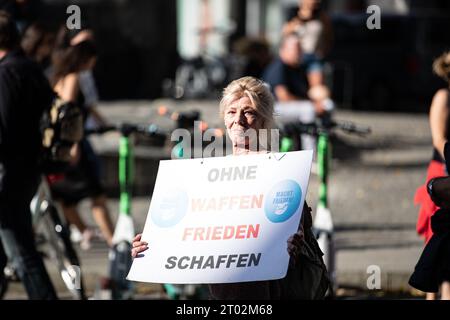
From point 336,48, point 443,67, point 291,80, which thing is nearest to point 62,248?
point 443,67

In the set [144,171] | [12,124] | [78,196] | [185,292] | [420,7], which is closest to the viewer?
[12,124]

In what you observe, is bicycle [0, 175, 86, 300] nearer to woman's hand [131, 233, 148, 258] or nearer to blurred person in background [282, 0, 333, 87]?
woman's hand [131, 233, 148, 258]

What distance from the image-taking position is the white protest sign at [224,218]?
4.64m

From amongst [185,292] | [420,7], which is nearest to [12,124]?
[185,292]

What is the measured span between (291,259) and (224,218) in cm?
32

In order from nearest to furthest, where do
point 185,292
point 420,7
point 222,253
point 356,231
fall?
1. point 222,253
2. point 185,292
3. point 356,231
4. point 420,7

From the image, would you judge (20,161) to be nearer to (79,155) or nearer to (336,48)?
(79,155)

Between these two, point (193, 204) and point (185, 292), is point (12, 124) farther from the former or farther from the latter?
point (193, 204)

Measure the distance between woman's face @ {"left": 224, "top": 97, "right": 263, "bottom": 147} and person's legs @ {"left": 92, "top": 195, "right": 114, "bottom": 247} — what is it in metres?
4.08

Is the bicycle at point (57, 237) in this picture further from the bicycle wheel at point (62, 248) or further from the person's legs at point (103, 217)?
the person's legs at point (103, 217)

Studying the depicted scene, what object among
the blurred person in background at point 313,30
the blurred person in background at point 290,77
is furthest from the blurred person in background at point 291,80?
the blurred person in background at point 313,30

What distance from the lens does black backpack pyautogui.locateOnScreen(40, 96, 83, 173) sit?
277 inches

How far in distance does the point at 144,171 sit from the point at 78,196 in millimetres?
3066

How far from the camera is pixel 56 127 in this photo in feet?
23.2
